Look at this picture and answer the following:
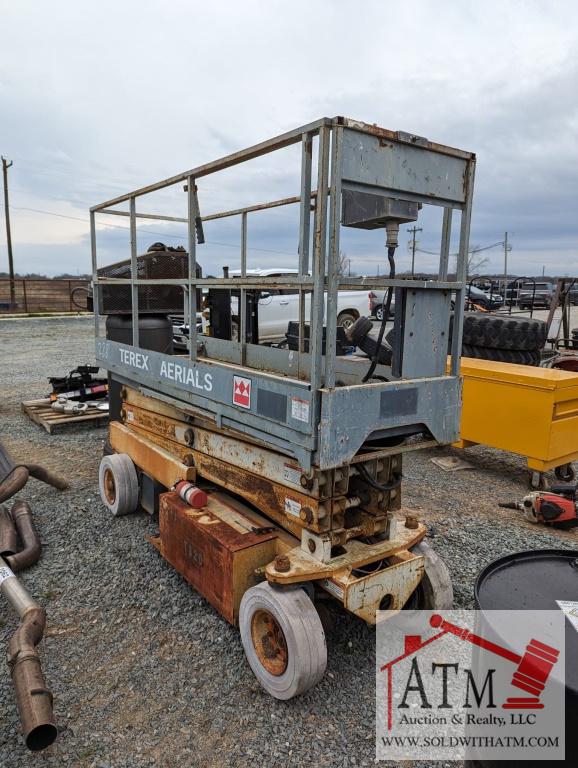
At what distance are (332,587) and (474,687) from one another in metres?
0.96

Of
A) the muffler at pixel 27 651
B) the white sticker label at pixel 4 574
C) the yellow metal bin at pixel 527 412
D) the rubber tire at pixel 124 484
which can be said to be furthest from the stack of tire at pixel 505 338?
the white sticker label at pixel 4 574

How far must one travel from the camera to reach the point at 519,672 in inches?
67.8

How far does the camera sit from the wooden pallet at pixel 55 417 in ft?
24.7

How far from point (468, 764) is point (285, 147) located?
9.07ft

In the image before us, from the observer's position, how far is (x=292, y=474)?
9.74 ft

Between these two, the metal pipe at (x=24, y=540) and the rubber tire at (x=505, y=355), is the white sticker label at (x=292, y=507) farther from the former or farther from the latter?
the rubber tire at (x=505, y=355)

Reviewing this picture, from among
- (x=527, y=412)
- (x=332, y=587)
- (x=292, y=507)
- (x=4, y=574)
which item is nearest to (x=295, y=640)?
(x=332, y=587)

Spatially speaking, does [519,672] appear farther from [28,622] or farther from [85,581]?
[85,581]

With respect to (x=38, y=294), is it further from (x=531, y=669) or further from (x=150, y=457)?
(x=531, y=669)

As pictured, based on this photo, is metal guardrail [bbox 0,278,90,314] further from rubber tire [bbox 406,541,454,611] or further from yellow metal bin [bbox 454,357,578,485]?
rubber tire [bbox 406,541,454,611]

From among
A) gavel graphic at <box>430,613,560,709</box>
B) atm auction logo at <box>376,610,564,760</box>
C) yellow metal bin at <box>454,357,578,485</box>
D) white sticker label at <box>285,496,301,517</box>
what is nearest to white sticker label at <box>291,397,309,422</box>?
white sticker label at <box>285,496,301,517</box>

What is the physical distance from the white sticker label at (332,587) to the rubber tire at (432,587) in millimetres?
689

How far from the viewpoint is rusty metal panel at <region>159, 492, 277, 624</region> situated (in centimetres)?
309

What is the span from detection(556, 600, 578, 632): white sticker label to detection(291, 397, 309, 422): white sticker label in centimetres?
127
